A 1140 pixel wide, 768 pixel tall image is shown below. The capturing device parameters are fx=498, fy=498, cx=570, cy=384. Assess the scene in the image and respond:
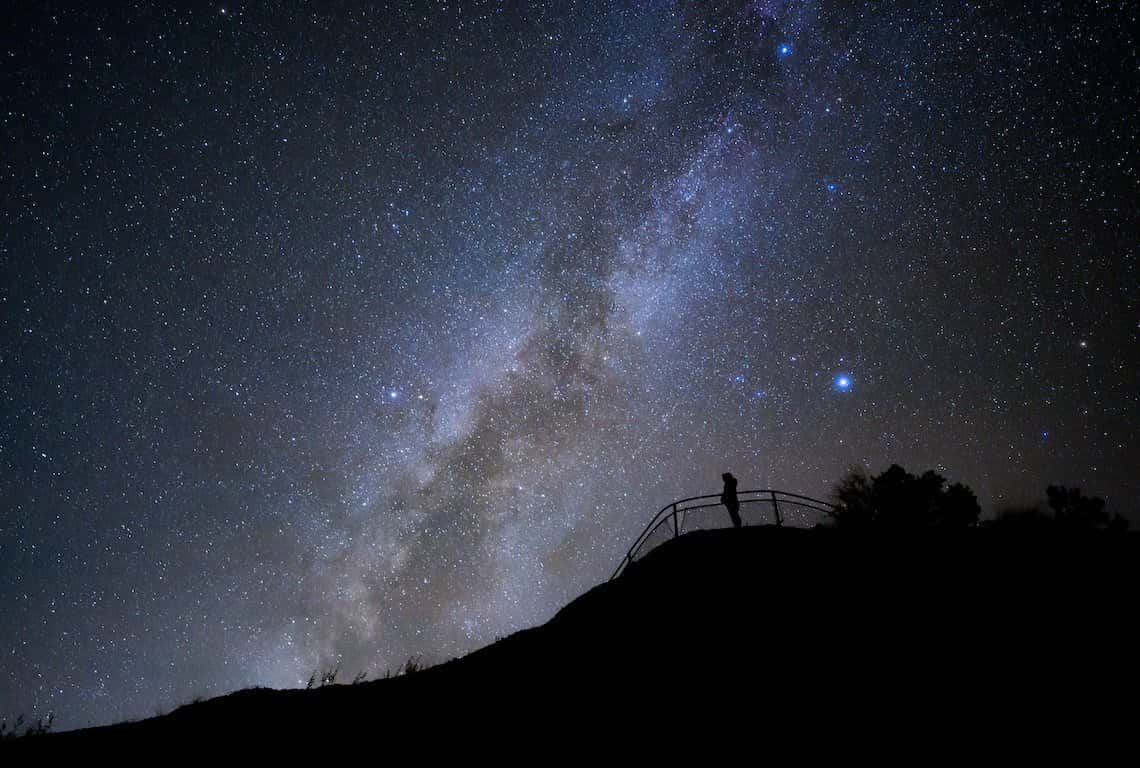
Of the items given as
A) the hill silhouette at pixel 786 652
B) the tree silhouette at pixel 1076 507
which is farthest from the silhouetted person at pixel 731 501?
the tree silhouette at pixel 1076 507

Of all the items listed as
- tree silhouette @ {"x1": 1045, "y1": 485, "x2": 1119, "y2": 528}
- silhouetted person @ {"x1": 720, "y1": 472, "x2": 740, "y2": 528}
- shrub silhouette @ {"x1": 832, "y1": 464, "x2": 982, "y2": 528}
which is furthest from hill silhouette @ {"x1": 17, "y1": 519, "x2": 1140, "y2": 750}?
tree silhouette @ {"x1": 1045, "y1": 485, "x2": 1119, "y2": 528}

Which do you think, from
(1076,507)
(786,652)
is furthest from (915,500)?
(786,652)

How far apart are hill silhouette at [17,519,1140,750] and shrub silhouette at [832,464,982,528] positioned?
1238cm

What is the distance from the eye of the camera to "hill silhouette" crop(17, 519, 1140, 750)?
8.74 m

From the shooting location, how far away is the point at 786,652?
995 centimetres

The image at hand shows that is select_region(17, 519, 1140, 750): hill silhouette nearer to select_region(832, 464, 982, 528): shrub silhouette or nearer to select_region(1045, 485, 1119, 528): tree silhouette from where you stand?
select_region(832, 464, 982, 528): shrub silhouette

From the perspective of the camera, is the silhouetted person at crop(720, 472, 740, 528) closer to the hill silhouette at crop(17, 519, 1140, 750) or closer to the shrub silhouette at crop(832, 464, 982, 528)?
the hill silhouette at crop(17, 519, 1140, 750)

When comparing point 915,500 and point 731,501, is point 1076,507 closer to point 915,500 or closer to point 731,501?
point 915,500

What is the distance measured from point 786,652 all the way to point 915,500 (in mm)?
20466

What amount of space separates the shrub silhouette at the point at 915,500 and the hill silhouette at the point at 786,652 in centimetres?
1238

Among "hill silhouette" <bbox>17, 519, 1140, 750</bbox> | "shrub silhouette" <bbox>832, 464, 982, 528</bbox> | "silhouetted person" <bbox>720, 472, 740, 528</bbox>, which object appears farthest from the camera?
"shrub silhouette" <bbox>832, 464, 982, 528</bbox>

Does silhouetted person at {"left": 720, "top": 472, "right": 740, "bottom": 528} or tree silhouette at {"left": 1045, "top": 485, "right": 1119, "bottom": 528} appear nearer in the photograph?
silhouetted person at {"left": 720, "top": 472, "right": 740, "bottom": 528}

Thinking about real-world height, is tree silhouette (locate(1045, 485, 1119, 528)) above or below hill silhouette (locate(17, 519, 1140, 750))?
above

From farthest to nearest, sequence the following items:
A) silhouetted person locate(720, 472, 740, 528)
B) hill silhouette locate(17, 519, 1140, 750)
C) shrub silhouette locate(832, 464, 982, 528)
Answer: shrub silhouette locate(832, 464, 982, 528), silhouetted person locate(720, 472, 740, 528), hill silhouette locate(17, 519, 1140, 750)
